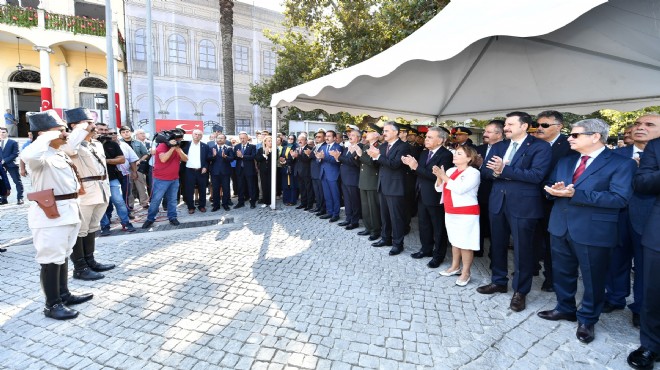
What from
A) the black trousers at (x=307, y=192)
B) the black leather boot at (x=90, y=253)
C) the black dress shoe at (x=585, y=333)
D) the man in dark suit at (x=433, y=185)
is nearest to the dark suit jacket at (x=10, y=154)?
the black leather boot at (x=90, y=253)

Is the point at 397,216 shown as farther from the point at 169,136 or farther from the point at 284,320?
the point at 169,136

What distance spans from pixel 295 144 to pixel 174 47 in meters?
18.6

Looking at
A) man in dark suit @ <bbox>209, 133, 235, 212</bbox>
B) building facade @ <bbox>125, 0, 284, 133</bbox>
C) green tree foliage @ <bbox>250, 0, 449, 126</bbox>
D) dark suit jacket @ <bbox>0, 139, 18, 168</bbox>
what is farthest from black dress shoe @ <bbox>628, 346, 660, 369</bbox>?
building facade @ <bbox>125, 0, 284, 133</bbox>

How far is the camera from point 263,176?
28.8 feet

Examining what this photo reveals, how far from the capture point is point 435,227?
14.8ft

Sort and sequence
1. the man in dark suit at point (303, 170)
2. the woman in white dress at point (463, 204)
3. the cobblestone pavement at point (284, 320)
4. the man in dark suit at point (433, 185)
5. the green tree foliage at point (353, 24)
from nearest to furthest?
the cobblestone pavement at point (284, 320) → the woman in white dress at point (463, 204) → the man in dark suit at point (433, 185) → the man in dark suit at point (303, 170) → the green tree foliage at point (353, 24)

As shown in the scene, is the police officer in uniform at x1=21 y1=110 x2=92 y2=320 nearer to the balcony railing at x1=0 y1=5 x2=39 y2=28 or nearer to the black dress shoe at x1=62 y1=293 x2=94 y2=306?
the black dress shoe at x1=62 y1=293 x2=94 y2=306

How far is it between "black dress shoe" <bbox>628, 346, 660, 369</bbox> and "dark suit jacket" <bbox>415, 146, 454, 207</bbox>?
2325 mm

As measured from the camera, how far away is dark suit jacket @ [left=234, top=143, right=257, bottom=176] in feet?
26.9

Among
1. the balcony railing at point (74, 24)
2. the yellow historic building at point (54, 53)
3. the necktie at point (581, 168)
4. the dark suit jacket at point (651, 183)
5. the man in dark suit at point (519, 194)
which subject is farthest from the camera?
the balcony railing at point (74, 24)

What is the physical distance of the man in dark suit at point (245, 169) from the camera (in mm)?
8211

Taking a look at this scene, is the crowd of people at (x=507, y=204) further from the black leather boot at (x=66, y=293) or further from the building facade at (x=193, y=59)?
the building facade at (x=193, y=59)

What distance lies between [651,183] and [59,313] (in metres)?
5.11

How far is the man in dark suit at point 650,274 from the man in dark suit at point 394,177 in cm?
275
